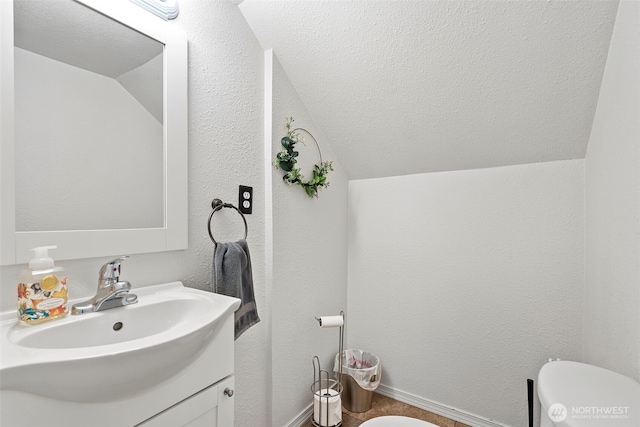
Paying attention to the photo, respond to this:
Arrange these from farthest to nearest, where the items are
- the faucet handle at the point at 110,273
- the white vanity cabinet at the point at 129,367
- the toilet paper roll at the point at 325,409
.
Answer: the toilet paper roll at the point at 325,409 < the faucet handle at the point at 110,273 < the white vanity cabinet at the point at 129,367

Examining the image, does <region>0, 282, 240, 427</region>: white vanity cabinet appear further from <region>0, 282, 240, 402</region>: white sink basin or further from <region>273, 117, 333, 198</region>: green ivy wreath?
Answer: <region>273, 117, 333, 198</region>: green ivy wreath

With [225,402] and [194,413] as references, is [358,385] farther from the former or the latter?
[194,413]

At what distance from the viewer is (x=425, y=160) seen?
179 cm

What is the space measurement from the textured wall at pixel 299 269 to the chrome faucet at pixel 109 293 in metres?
0.71

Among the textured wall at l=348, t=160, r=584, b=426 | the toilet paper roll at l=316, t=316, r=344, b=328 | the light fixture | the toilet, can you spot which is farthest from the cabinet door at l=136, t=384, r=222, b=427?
the textured wall at l=348, t=160, r=584, b=426

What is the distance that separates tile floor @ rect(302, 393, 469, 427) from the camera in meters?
1.75

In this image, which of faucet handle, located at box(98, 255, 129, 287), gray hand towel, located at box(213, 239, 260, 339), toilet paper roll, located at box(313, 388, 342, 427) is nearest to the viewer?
faucet handle, located at box(98, 255, 129, 287)

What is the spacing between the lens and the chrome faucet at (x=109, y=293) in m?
0.84

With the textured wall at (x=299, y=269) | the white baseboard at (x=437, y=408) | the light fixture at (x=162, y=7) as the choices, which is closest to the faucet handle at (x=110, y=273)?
the textured wall at (x=299, y=269)

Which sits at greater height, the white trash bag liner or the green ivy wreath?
the green ivy wreath

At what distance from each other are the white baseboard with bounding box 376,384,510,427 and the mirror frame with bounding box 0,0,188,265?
1631 millimetres

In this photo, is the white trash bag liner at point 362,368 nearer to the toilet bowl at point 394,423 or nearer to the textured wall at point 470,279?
the textured wall at point 470,279

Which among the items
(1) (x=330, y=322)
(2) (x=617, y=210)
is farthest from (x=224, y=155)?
(2) (x=617, y=210)

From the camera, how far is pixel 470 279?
174 centimetres
